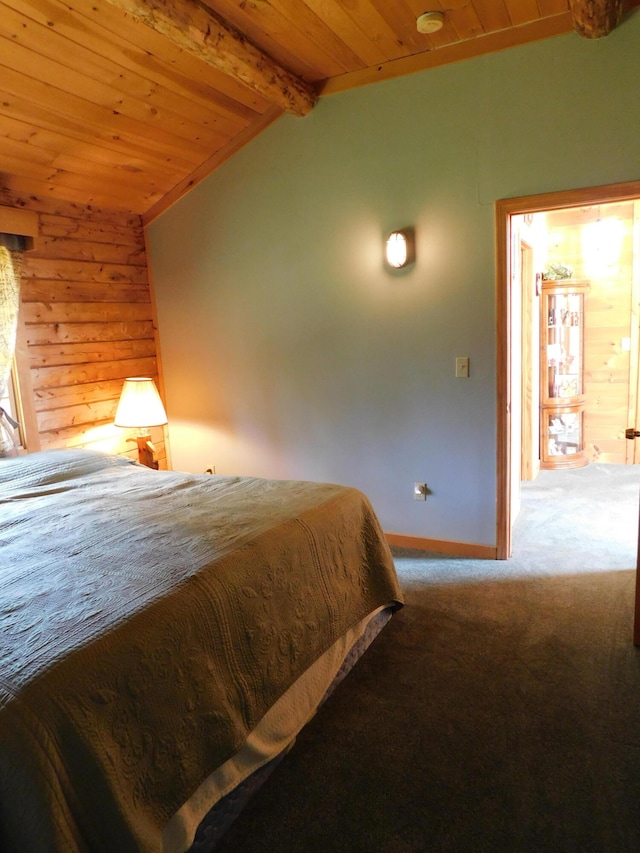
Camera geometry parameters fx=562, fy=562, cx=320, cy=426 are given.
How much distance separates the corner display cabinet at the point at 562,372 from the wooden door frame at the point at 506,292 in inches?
85.2

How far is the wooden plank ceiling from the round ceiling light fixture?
3cm

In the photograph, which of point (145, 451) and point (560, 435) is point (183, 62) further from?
point (560, 435)

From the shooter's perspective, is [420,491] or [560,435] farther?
[560,435]

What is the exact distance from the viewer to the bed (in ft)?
3.85

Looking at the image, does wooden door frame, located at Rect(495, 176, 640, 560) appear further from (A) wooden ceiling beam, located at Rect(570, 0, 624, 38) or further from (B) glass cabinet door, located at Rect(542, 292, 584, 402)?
(B) glass cabinet door, located at Rect(542, 292, 584, 402)

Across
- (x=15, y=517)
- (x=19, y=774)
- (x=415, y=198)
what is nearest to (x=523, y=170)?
(x=415, y=198)

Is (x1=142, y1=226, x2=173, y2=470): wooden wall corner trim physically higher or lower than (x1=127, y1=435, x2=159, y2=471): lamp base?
higher

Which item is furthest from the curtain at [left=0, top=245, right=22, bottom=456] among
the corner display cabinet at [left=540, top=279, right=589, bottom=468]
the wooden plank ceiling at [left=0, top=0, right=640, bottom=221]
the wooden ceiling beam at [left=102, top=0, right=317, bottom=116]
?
the corner display cabinet at [left=540, top=279, right=589, bottom=468]

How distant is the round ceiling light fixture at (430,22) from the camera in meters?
2.63

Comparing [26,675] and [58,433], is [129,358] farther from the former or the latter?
[26,675]

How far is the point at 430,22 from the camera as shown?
266cm

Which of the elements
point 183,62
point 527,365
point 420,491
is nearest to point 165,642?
point 420,491

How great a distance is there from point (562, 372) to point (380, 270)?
8.64 ft

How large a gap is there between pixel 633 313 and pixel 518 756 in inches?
178
